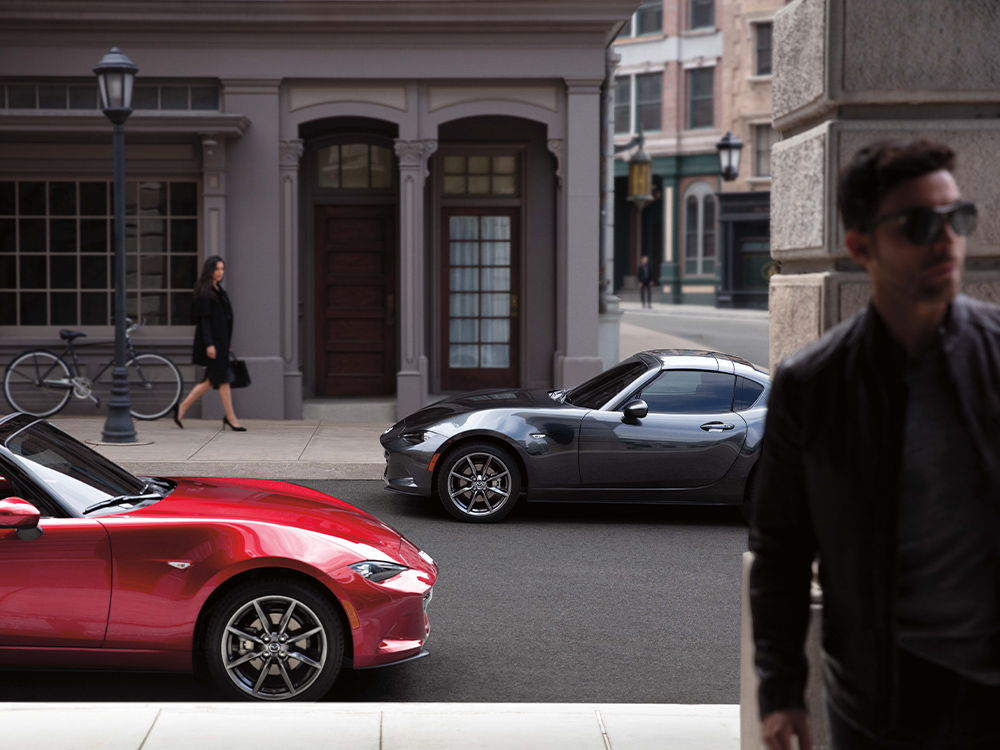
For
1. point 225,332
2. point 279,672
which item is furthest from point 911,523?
point 225,332

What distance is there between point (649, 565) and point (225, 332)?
23.9 ft

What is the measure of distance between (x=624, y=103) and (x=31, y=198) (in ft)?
112

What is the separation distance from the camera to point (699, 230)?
4475cm

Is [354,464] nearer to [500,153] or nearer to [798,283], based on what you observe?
[500,153]

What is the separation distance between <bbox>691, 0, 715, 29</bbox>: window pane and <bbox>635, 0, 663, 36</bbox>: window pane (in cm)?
145

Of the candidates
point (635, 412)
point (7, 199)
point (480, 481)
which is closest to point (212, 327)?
point (7, 199)

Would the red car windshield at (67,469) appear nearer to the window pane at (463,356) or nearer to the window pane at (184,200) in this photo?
the window pane at (184,200)

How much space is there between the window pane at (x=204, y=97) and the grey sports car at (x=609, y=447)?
7.40 meters

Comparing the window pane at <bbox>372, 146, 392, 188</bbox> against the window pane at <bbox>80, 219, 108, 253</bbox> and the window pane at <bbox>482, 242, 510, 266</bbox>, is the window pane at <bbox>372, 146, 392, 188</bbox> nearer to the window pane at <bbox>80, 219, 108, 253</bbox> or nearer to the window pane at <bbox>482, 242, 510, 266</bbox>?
the window pane at <bbox>482, 242, 510, 266</bbox>

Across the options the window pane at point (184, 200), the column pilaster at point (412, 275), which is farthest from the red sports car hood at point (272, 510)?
the window pane at point (184, 200)

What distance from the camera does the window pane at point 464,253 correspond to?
53.5 ft

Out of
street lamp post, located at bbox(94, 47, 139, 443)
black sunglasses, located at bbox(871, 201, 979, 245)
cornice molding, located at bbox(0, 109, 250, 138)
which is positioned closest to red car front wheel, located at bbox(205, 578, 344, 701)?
black sunglasses, located at bbox(871, 201, 979, 245)

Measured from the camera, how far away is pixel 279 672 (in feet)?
16.8

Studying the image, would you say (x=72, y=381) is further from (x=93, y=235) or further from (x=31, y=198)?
(x=31, y=198)
